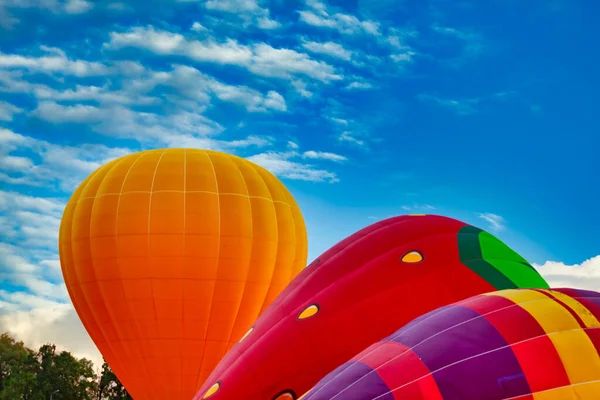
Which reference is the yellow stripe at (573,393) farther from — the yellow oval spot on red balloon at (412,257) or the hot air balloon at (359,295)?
the yellow oval spot on red balloon at (412,257)

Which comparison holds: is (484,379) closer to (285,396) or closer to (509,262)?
(285,396)

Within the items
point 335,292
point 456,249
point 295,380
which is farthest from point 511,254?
point 295,380

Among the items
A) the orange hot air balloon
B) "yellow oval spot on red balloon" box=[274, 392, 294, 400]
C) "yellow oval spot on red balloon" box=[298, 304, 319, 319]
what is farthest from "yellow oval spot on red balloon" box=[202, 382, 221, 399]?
the orange hot air balloon

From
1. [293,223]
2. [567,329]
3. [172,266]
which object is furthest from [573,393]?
[293,223]

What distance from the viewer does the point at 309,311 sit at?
856 centimetres

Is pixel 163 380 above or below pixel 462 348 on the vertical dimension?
above

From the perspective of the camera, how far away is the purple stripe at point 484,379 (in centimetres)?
558

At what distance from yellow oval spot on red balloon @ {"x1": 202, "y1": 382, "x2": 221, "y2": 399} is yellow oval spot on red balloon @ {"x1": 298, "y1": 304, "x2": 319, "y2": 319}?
102 centimetres

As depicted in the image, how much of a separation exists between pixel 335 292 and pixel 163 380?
13834 millimetres

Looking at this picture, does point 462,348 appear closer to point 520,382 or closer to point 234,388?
point 520,382

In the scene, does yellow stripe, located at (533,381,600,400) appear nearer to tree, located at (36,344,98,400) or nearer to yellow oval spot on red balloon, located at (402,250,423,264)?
yellow oval spot on red balloon, located at (402,250,423,264)

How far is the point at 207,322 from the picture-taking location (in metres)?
21.0

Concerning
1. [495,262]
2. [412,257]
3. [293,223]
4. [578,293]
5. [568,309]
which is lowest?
[568,309]

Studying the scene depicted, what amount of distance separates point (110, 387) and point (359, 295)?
4234 centimetres
